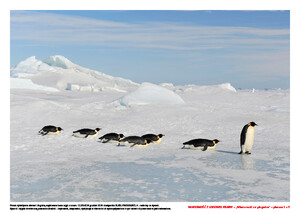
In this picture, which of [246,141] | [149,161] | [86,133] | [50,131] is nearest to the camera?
[149,161]

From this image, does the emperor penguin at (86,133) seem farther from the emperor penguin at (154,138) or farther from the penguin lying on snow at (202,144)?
the penguin lying on snow at (202,144)

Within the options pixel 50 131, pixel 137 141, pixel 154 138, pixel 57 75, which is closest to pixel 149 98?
pixel 50 131

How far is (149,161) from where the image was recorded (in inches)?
303

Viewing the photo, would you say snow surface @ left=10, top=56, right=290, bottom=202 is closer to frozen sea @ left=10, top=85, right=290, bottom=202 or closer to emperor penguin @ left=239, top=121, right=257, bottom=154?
frozen sea @ left=10, top=85, right=290, bottom=202

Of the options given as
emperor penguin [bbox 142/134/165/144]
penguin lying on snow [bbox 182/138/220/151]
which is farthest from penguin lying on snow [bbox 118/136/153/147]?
penguin lying on snow [bbox 182/138/220/151]

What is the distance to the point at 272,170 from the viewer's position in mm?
6992

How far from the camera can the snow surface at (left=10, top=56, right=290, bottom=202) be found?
550cm

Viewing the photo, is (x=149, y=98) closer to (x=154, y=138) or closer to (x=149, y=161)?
(x=154, y=138)

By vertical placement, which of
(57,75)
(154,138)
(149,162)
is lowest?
(149,162)

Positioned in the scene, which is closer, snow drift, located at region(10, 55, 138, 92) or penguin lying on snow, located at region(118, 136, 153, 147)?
penguin lying on snow, located at region(118, 136, 153, 147)

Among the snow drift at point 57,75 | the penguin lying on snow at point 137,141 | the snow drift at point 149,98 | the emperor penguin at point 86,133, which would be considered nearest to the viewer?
the penguin lying on snow at point 137,141

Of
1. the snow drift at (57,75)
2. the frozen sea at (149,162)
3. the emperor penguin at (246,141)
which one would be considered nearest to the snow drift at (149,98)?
the frozen sea at (149,162)

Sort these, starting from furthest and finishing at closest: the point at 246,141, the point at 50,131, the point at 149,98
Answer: the point at 149,98 → the point at 50,131 → the point at 246,141

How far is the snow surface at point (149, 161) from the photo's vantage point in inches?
217
